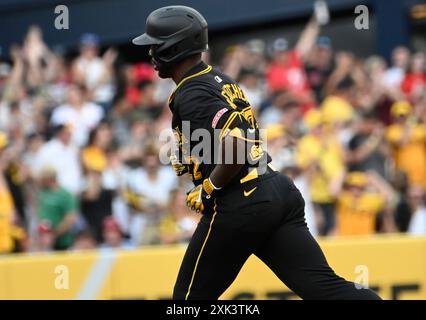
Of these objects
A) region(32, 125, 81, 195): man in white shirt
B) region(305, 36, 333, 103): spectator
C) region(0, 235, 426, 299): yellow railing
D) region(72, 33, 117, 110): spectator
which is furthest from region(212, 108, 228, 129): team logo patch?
region(72, 33, 117, 110): spectator

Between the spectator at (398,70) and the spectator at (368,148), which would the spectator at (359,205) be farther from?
the spectator at (398,70)

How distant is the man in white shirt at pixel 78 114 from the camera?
11172mm

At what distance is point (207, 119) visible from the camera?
16.0 feet

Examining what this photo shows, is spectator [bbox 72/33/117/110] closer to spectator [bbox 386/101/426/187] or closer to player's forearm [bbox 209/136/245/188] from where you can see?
spectator [bbox 386/101/426/187]

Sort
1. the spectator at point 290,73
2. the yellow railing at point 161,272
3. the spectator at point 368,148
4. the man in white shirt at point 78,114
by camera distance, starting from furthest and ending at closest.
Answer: the spectator at point 290,73
the man in white shirt at point 78,114
the spectator at point 368,148
the yellow railing at point 161,272

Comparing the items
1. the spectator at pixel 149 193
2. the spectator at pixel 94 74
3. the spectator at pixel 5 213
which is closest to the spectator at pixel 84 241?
the spectator at pixel 149 193

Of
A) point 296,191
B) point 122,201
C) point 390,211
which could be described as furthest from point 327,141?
point 296,191

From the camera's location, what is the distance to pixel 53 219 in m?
9.57

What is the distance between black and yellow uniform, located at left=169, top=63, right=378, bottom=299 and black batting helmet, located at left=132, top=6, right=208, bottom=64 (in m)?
0.13

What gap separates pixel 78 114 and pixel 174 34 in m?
6.57

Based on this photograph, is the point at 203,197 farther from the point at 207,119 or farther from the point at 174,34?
the point at 174,34

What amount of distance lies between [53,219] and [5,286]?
180 centimetres

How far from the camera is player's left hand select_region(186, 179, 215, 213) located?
195 inches

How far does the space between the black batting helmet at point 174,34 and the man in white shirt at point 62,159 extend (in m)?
5.09
